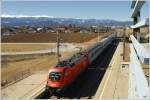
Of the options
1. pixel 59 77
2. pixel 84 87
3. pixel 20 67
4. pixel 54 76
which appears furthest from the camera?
pixel 20 67

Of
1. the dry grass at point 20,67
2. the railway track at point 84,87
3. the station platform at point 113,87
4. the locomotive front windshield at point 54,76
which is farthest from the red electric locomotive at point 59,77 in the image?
the dry grass at point 20,67

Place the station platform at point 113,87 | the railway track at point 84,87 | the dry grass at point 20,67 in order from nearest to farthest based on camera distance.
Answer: the station platform at point 113,87, the railway track at point 84,87, the dry grass at point 20,67

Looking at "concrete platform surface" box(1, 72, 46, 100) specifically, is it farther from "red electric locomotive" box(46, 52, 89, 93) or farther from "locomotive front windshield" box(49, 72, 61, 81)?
"locomotive front windshield" box(49, 72, 61, 81)

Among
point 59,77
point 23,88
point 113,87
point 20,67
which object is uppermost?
point 59,77

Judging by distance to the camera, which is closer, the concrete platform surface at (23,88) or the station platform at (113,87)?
the concrete platform surface at (23,88)

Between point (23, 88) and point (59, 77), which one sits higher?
point (59, 77)

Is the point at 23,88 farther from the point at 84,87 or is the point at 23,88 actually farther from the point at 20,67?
the point at 20,67

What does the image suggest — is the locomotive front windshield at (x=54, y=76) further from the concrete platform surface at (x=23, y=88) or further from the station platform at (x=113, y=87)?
the station platform at (x=113, y=87)

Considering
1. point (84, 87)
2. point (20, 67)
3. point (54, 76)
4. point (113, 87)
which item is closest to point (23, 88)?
point (54, 76)

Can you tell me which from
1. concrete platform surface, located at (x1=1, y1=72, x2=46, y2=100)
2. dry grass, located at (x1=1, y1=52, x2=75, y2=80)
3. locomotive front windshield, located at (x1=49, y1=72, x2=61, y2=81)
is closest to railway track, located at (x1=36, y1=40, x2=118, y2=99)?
locomotive front windshield, located at (x1=49, y1=72, x2=61, y2=81)

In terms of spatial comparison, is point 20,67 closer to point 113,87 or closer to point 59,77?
point 113,87

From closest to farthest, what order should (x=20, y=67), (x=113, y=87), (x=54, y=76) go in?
1. (x=54, y=76)
2. (x=113, y=87)
3. (x=20, y=67)

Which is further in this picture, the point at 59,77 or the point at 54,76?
the point at 54,76

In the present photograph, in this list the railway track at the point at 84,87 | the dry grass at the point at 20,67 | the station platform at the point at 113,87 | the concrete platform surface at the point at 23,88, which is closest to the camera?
the concrete platform surface at the point at 23,88
